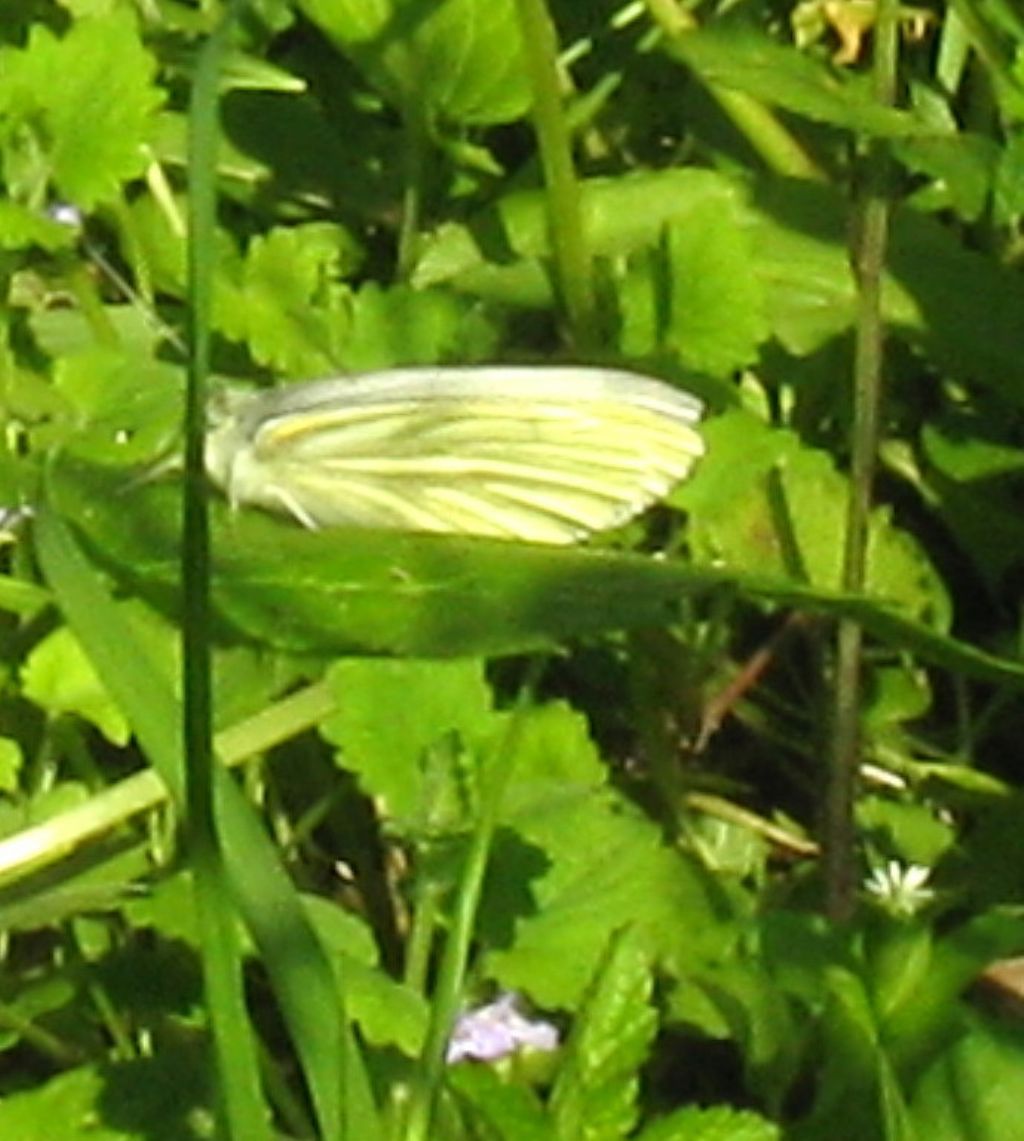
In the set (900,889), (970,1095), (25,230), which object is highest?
(25,230)

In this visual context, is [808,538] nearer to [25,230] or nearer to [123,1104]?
[25,230]

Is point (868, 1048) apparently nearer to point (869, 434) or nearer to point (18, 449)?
point (869, 434)

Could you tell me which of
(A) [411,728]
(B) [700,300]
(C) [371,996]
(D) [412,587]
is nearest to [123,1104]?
(C) [371,996]

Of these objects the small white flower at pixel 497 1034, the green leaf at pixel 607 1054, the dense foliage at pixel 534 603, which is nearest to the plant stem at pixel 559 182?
the dense foliage at pixel 534 603

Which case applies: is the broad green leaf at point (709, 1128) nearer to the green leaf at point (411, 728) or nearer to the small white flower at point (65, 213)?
the green leaf at point (411, 728)

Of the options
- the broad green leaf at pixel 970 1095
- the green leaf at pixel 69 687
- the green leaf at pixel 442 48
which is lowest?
the broad green leaf at pixel 970 1095

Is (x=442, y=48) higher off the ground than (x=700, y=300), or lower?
higher

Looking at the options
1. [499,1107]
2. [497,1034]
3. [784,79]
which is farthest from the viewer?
[784,79]
